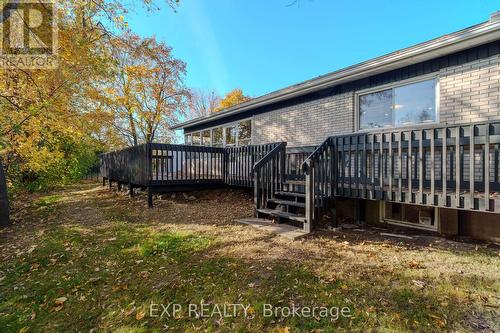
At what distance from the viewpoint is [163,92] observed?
74.1ft

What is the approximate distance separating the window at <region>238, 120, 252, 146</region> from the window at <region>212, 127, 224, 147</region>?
1.55m

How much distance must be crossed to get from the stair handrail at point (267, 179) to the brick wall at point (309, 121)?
243cm

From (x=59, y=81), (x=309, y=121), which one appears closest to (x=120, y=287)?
(x=309, y=121)

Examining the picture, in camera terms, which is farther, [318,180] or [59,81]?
[59,81]

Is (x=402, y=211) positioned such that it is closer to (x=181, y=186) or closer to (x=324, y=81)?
(x=324, y=81)

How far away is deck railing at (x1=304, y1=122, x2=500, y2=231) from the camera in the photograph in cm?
360

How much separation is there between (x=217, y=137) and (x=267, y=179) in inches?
308

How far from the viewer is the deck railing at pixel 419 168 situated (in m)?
3.60

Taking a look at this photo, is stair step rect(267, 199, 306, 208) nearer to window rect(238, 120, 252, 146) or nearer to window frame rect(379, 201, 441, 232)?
window frame rect(379, 201, 441, 232)

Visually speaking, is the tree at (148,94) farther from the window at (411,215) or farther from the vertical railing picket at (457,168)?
the vertical railing picket at (457,168)

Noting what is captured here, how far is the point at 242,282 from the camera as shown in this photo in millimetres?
3096

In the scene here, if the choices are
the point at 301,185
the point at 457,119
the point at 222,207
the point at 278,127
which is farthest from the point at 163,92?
the point at 457,119

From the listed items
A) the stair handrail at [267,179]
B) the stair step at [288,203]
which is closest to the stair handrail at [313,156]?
the stair step at [288,203]

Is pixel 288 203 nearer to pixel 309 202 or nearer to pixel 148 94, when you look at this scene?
pixel 309 202
